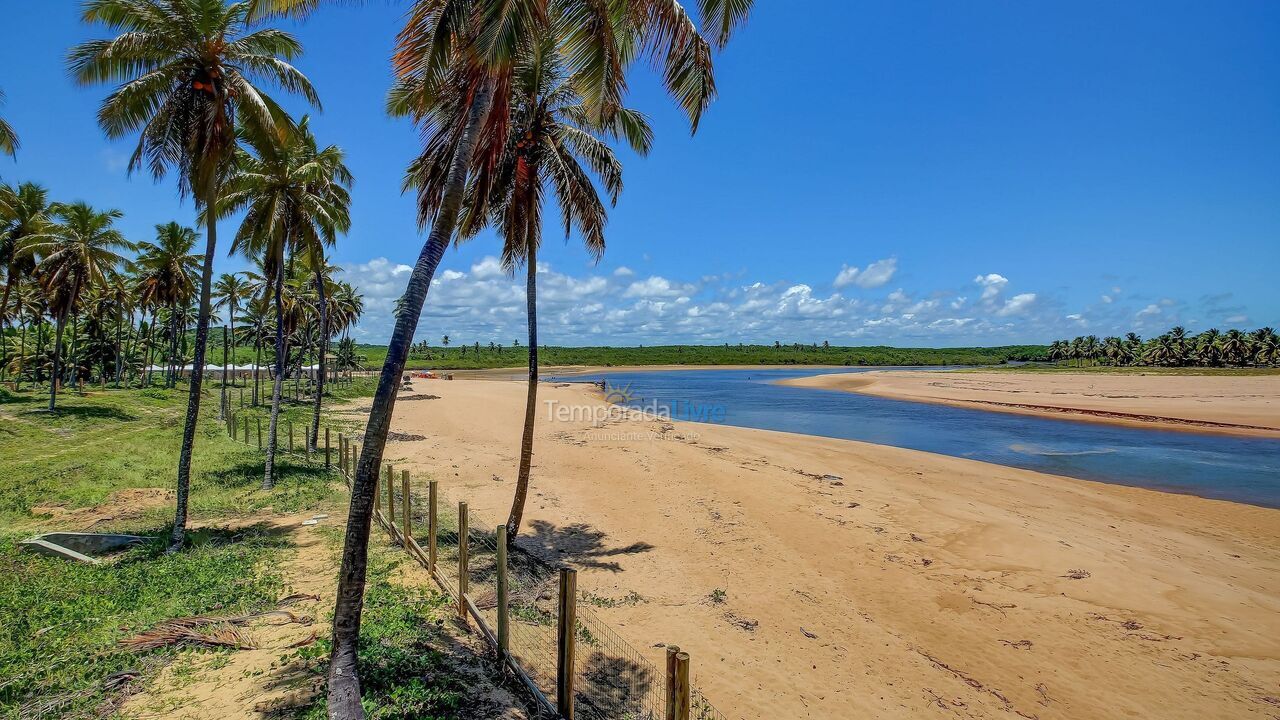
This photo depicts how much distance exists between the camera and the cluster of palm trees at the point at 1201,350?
7094 centimetres

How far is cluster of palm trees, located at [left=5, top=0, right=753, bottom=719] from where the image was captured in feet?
15.4

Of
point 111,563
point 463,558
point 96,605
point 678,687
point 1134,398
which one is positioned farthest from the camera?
point 1134,398

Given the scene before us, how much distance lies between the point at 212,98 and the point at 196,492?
9212mm

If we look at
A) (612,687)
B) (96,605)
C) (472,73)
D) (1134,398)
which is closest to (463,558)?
(612,687)

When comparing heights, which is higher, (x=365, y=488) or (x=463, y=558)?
(x=365, y=488)

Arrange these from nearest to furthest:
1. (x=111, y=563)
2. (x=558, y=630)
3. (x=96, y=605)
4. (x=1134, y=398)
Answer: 1. (x=558, y=630)
2. (x=96, y=605)
3. (x=111, y=563)
4. (x=1134, y=398)

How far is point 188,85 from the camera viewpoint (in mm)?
8758

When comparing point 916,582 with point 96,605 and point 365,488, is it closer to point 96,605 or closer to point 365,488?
point 365,488

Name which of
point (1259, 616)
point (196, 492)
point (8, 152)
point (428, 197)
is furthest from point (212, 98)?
point (1259, 616)

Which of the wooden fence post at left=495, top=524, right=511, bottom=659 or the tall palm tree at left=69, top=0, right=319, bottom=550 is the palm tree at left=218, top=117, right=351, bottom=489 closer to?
the tall palm tree at left=69, top=0, right=319, bottom=550

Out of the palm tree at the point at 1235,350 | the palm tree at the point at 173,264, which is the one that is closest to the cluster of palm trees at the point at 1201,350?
the palm tree at the point at 1235,350

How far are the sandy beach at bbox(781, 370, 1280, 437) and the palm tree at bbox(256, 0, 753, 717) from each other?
3784 centimetres

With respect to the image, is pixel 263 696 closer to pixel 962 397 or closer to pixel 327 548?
pixel 327 548

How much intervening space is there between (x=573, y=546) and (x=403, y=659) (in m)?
5.37
